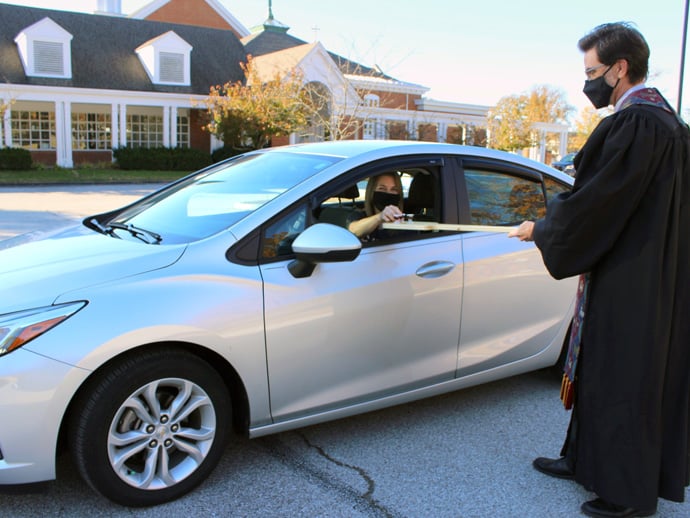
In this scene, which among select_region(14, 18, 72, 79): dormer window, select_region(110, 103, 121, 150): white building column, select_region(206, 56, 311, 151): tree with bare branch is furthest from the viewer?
select_region(110, 103, 121, 150): white building column

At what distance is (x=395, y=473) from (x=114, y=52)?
31.4 metres

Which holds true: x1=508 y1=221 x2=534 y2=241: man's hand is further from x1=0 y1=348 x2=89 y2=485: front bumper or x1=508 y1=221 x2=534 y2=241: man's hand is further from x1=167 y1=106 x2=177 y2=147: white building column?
x1=167 y1=106 x2=177 y2=147: white building column

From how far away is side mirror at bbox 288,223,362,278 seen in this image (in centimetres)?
292

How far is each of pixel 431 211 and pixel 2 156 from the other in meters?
24.9

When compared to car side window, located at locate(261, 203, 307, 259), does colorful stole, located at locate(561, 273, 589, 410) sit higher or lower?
lower

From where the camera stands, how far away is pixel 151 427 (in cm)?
277

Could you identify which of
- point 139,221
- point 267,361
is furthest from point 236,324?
point 139,221

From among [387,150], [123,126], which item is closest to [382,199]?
[387,150]

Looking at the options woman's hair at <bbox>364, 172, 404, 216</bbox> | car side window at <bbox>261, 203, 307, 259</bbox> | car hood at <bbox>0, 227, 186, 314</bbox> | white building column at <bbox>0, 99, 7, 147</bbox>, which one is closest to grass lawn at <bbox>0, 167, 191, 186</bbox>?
white building column at <bbox>0, 99, 7, 147</bbox>

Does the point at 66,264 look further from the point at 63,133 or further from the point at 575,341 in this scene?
the point at 63,133

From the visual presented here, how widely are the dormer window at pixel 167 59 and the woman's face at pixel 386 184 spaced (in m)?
29.4

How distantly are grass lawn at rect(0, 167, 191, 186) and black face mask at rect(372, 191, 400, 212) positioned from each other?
19.9 m

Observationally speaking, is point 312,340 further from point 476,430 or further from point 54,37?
point 54,37

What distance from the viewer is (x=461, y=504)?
2959 millimetres
